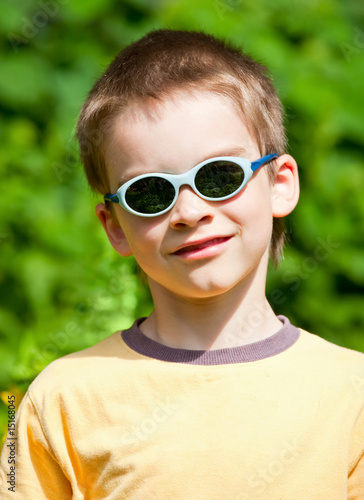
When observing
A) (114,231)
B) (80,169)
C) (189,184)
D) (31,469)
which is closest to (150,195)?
(189,184)

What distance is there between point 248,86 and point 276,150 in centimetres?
23

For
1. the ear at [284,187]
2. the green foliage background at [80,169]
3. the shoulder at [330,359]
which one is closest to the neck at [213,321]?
the shoulder at [330,359]

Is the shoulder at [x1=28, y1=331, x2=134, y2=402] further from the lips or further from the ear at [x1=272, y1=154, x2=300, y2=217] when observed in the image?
the ear at [x1=272, y1=154, x2=300, y2=217]

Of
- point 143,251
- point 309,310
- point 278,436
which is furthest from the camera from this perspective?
point 309,310

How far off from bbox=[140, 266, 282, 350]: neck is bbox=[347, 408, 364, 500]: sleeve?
1.18 ft

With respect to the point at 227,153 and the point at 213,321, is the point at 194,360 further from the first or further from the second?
the point at 227,153

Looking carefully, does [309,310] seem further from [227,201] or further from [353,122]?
[227,201]

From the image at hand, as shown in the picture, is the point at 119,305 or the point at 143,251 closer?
the point at 143,251

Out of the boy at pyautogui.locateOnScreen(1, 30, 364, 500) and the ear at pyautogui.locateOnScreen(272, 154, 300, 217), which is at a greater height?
the ear at pyautogui.locateOnScreen(272, 154, 300, 217)

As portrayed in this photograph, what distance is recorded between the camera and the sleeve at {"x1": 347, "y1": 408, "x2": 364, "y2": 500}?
188cm

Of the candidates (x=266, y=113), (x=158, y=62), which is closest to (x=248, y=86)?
(x=266, y=113)

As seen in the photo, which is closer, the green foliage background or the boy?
the boy

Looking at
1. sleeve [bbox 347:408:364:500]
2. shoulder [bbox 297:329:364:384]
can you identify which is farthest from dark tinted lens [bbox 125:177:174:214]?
sleeve [bbox 347:408:364:500]

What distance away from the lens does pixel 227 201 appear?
1.93m
